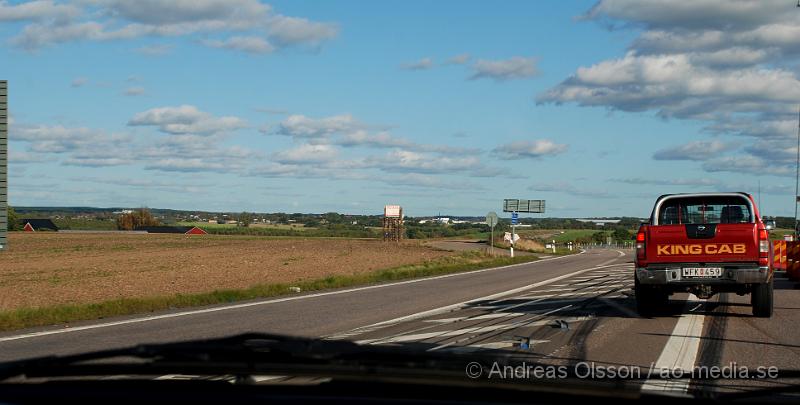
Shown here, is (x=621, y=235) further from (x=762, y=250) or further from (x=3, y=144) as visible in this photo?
(x=762, y=250)

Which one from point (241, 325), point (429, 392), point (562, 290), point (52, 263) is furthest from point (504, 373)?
point (52, 263)

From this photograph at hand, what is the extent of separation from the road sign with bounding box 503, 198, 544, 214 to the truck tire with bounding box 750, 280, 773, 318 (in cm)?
6791

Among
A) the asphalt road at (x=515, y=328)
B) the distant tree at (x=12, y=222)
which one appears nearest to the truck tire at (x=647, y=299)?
the asphalt road at (x=515, y=328)

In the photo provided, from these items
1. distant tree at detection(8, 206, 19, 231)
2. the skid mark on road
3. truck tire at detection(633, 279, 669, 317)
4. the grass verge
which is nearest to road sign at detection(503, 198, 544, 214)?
the grass verge

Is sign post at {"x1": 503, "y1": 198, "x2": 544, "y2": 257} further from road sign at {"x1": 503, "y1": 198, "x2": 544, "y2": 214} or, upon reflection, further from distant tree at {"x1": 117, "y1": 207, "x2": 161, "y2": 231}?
distant tree at {"x1": 117, "y1": 207, "x2": 161, "y2": 231}

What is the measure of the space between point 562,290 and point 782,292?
198 inches

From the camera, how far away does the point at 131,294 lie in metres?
21.5

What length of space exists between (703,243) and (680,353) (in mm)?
3698

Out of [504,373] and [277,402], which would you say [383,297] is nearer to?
[504,373]

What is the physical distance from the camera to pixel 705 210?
14.9 metres

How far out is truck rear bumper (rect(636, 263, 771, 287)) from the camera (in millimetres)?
12688

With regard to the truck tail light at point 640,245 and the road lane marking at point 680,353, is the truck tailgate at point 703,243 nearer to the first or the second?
the truck tail light at point 640,245

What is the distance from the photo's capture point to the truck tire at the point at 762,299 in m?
13.2

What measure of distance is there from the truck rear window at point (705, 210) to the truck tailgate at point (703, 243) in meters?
1.68
